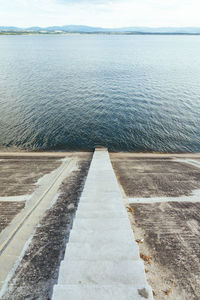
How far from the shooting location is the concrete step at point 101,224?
609 centimetres

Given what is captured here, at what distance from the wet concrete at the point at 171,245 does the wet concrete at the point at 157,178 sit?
1.57 m

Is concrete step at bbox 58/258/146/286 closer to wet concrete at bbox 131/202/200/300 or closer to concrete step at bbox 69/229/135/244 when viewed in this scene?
concrete step at bbox 69/229/135/244

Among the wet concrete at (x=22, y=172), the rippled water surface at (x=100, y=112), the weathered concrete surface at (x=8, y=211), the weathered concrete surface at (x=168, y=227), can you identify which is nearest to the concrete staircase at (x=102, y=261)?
the weathered concrete surface at (x=168, y=227)

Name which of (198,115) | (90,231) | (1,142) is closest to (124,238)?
(90,231)

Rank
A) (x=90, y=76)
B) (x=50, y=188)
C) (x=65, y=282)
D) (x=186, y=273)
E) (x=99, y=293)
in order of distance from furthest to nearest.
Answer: (x=90, y=76) < (x=50, y=188) < (x=186, y=273) < (x=65, y=282) < (x=99, y=293)

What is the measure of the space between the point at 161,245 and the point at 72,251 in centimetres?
412

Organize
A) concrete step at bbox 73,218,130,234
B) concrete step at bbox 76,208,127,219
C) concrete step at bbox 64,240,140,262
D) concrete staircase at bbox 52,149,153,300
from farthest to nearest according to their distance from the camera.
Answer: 1. concrete step at bbox 76,208,127,219
2. concrete step at bbox 73,218,130,234
3. concrete step at bbox 64,240,140,262
4. concrete staircase at bbox 52,149,153,300

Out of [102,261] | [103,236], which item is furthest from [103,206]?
[102,261]

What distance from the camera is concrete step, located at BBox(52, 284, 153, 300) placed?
384cm

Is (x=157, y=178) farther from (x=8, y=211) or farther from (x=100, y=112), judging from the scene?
(x=100, y=112)

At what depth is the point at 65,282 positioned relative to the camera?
13.9 ft

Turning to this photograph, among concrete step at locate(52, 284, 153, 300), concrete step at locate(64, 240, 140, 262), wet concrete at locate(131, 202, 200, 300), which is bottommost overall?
wet concrete at locate(131, 202, 200, 300)

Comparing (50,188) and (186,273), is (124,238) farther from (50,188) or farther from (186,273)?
(50,188)

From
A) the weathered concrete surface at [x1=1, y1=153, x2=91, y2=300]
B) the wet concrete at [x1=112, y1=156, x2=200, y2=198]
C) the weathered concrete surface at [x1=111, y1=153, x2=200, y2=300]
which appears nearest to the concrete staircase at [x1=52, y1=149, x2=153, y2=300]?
the weathered concrete surface at [x1=1, y1=153, x2=91, y2=300]
